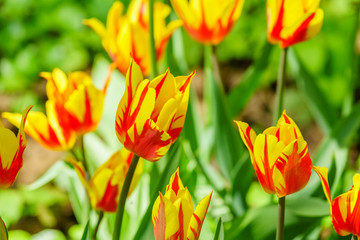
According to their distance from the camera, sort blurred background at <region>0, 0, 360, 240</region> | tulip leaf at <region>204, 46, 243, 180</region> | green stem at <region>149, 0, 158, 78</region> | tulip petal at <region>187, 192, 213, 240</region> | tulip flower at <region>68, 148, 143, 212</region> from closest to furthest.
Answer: tulip petal at <region>187, 192, 213, 240</region>, tulip flower at <region>68, 148, 143, 212</region>, green stem at <region>149, 0, 158, 78</region>, tulip leaf at <region>204, 46, 243, 180</region>, blurred background at <region>0, 0, 360, 240</region>

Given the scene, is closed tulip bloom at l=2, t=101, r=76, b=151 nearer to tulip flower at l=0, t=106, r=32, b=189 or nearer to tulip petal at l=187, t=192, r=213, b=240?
tulip flower at l=0, t=106, r=32, b=189

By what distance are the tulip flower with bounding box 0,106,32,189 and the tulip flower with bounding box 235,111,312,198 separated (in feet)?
0.80

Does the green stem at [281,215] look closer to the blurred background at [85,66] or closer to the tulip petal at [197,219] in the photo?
the tulip petal at [197,219]

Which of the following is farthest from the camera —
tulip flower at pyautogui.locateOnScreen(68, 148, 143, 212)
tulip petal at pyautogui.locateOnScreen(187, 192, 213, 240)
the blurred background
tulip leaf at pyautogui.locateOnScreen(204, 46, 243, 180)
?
the blurred background

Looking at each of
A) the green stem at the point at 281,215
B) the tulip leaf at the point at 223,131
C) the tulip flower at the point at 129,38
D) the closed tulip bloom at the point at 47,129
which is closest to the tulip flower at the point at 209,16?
the tulip flower at the point at 129,38

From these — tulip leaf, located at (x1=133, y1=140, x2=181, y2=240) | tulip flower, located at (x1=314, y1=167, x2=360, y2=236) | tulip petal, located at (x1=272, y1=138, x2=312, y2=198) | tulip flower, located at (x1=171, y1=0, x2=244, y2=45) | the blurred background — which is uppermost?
tulip flower, located at (x1=171, y1=0, x2=244, y2=45)

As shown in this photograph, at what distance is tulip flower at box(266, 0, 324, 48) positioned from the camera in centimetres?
81

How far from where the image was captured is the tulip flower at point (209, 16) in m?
0.91

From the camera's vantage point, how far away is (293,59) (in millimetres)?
1205

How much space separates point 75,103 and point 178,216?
29 cm

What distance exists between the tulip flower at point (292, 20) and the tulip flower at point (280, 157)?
0.81ft

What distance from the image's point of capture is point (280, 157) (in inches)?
23.0

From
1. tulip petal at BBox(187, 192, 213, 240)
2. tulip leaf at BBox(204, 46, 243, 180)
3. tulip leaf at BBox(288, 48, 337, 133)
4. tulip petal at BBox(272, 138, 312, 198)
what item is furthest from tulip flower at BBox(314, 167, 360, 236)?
tulip leaf at BBox(288, 48, 337, 133)

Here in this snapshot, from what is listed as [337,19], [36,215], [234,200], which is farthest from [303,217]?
[337,19]
